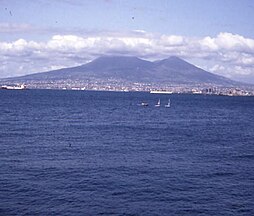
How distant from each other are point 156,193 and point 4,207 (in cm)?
1290

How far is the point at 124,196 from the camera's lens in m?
35.9

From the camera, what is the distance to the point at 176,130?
8294 centimetres

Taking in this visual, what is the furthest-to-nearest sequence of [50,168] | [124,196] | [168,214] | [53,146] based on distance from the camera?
[53,146]
[50,168]
[124,196]
[168,214]

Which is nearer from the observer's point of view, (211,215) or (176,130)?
(211,215)

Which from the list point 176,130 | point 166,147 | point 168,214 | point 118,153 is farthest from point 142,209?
point 176,130

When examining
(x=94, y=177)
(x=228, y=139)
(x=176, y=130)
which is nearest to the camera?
(x=94, y=177)

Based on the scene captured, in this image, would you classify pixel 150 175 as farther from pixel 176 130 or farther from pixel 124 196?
pixel 176 130

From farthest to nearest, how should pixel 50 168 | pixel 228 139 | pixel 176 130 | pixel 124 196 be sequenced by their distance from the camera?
pixel 176 130 → pixel 228 139 → pixel 50 168 → pixel 124 196

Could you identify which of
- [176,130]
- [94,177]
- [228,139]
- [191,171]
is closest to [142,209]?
[94,177]

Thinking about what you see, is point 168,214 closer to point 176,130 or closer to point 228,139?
point 228,139

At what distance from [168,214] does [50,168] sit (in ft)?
53.9

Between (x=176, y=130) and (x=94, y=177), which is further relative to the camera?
(x=176, y=130)

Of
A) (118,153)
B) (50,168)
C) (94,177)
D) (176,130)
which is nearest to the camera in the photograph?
(94,177)

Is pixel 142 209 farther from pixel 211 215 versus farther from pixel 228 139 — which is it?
pixel 228 139
